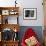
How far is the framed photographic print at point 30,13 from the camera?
605 centimetres

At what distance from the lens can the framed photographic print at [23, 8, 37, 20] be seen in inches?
238

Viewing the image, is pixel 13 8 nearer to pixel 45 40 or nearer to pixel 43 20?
pixel 43 20

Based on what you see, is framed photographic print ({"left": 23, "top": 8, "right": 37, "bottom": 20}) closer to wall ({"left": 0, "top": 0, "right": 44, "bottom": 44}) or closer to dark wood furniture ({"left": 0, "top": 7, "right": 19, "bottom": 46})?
wall ({"left": 0, "top": 0, "right": 44, "bottom": 44})

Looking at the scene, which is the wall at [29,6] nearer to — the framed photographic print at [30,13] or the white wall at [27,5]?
the white wall at [27,5]

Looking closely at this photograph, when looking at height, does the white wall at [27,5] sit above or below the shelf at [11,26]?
above

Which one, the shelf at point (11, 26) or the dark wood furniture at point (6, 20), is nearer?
the dark wood furniture at point (6, 20)

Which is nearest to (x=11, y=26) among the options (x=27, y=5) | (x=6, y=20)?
(x=6, y=20)

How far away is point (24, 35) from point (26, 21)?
583mm

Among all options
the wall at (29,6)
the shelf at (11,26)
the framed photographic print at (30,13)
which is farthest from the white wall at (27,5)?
the shelf at (11,26)

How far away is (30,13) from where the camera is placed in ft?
19.9

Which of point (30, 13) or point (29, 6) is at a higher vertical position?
point (29, 6)

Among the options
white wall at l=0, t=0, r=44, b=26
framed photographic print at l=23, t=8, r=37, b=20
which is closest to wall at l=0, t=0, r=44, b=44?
white wall at l=0, t=0, r=44, b=26

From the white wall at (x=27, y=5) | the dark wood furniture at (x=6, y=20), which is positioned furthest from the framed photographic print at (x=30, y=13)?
the dark wood furniture at (x=6, y=20)

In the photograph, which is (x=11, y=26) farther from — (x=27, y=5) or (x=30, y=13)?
(x=27, y=5)
